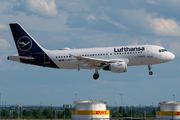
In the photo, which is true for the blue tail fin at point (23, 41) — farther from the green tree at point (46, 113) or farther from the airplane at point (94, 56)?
the green tree at point (46, 113)

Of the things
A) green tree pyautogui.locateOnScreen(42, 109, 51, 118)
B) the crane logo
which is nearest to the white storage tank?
the crane logo

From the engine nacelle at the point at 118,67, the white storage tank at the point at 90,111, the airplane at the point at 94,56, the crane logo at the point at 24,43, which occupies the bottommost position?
the white storage tank at the point at 90,111

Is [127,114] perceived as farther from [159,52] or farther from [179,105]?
[159,52]

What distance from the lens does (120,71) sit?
73.9m

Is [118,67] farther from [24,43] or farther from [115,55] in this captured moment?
[24,43]

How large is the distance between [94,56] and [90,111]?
12651 mm

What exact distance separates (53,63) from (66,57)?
326 centimetres

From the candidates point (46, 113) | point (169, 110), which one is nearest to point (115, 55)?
point (169, 110)

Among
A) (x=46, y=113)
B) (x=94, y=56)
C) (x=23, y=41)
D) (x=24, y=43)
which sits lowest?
(x=46, y=113)

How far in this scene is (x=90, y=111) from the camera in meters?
70.4

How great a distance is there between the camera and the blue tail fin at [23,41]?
80.8 m

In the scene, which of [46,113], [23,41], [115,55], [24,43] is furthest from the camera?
[46,113]

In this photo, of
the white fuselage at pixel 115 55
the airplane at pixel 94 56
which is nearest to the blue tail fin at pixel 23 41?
the airplane at pixel 94 56

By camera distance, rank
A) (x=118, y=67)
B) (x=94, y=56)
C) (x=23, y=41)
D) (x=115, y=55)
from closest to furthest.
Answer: (x=118, y=67) → (x=115, y=55) → (x=94, y=56) → (x=23, y=41)
